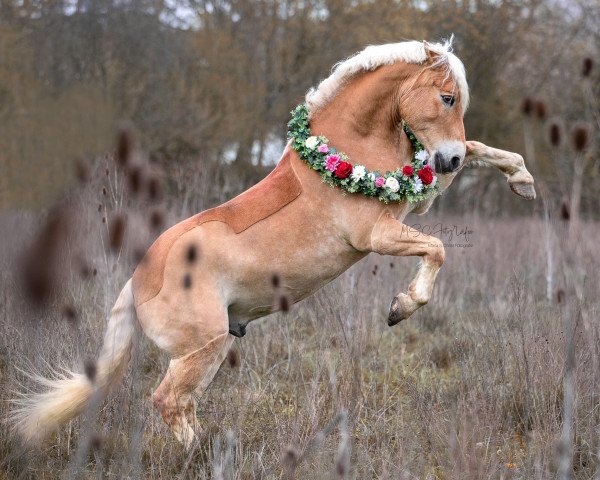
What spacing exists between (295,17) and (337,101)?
49.1 ft

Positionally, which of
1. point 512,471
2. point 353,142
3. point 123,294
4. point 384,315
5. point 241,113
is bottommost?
point 241,113

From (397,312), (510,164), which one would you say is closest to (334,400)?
(397,312)

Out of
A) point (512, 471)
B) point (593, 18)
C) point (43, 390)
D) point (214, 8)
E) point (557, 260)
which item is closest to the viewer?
point (512, 471)

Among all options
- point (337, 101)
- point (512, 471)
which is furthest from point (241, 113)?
point (512, 471)

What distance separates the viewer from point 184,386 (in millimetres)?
3664

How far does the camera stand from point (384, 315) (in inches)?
255

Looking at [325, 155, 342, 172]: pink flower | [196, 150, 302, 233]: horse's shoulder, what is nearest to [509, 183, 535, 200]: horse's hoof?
[325, 155, 342, 172]: pink flower

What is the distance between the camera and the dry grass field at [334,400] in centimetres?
277

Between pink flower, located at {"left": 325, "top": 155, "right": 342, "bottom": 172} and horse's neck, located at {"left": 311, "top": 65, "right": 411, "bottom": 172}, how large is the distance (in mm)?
110

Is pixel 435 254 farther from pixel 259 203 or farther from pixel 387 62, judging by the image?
pixel 387 62

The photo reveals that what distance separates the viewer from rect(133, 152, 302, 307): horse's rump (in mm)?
3762

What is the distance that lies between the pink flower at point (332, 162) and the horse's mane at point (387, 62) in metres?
0.39

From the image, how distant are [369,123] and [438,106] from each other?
14.5 inches

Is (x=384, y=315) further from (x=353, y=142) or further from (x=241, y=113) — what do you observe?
(x=241, y=113)
